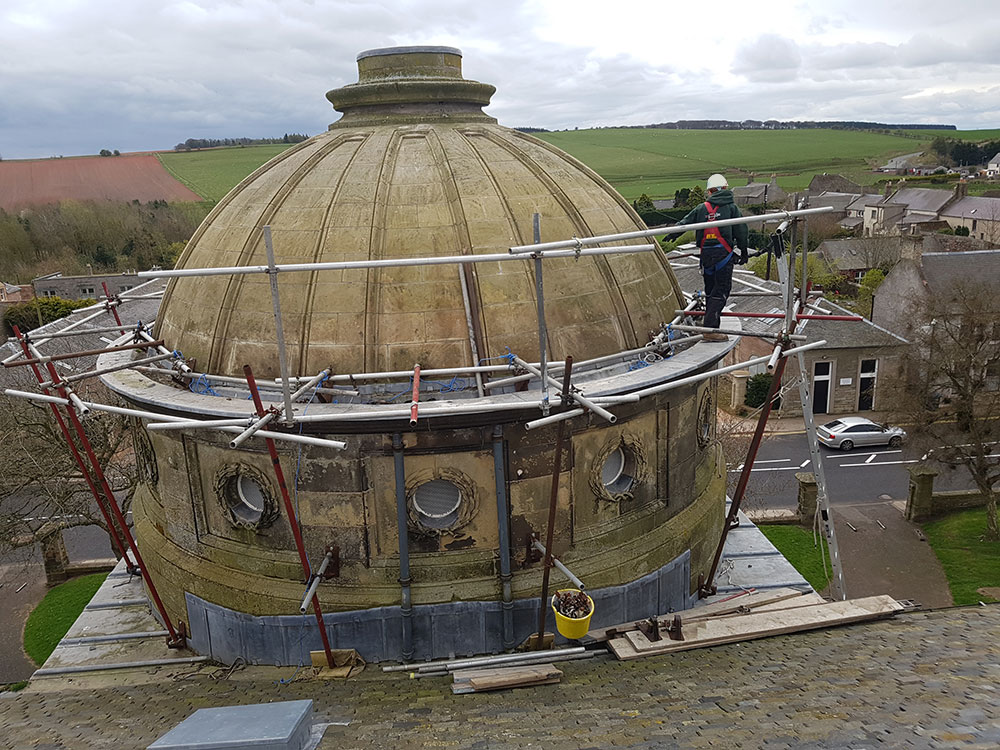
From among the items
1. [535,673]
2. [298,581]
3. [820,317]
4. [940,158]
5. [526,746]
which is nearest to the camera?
[526,746]

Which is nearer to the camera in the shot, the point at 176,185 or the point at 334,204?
the point at 334,204

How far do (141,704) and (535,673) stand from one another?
8.25 m

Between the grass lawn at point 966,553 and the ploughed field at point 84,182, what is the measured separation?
93.1 meters

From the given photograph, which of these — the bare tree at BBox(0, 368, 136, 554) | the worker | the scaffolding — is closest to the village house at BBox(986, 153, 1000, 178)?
the worker

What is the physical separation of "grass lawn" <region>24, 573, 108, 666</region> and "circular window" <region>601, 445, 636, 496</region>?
71.3 ft

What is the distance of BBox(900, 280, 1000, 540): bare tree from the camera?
31.9 metres

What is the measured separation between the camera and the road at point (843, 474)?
36.9 metres

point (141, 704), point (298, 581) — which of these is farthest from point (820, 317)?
point (141, 704)

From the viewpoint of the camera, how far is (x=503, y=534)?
1577 centimetres

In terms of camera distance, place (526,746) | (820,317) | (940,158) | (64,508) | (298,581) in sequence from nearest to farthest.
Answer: (526,746)
(298,581)
(820,317)
(64,508)
(940,158)

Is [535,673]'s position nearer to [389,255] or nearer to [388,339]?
[388,339]

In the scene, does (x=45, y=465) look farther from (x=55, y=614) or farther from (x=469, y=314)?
(x=469, y=314)

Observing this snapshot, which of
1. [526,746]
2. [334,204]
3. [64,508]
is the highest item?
[334,204]

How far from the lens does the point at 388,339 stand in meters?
15.6
